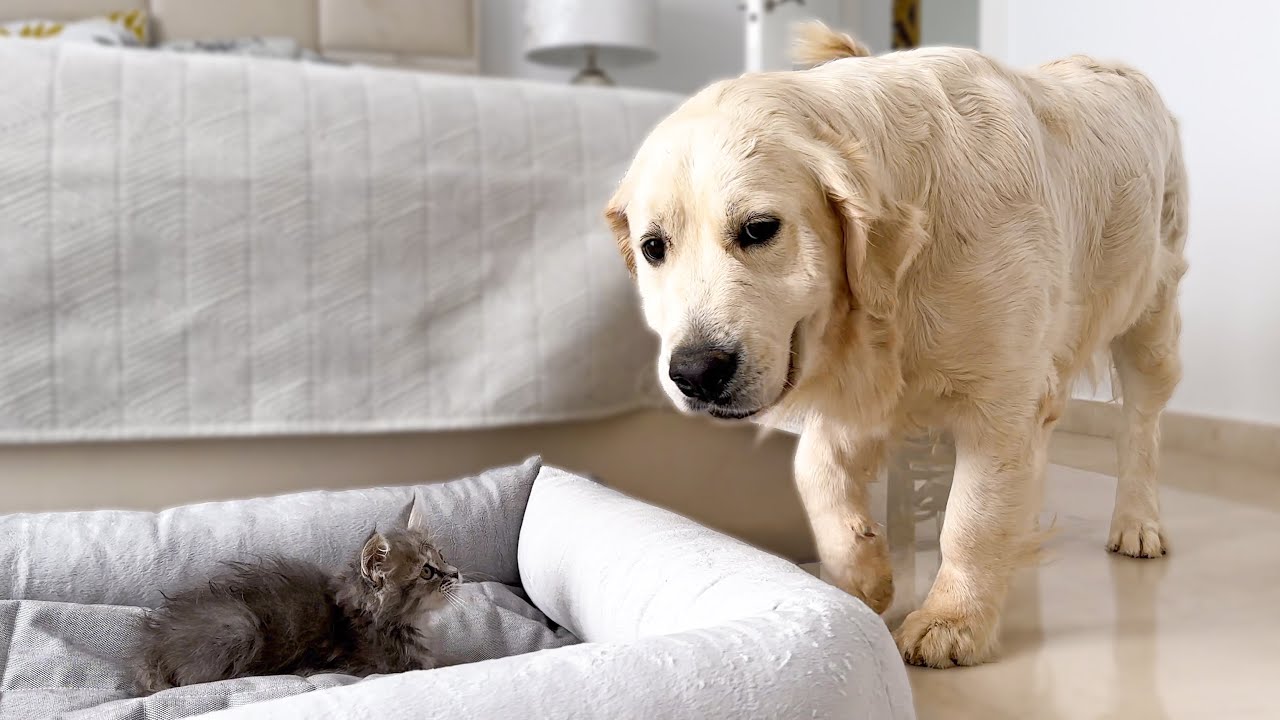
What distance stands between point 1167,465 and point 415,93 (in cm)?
147

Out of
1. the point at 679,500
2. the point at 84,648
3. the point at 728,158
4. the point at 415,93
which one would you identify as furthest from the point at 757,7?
the point at 84,648

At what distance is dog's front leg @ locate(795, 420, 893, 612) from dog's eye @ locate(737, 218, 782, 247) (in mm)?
324

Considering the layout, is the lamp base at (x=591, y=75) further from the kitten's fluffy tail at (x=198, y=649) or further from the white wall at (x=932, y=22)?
the kitten's fluffy tail at (x=198, y=649)

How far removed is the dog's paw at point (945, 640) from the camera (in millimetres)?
1021

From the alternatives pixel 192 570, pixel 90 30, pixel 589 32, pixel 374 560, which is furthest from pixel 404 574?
pixel 589 32

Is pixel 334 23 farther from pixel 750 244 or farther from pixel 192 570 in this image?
pixel 750 244

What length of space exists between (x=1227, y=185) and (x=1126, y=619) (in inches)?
50.1

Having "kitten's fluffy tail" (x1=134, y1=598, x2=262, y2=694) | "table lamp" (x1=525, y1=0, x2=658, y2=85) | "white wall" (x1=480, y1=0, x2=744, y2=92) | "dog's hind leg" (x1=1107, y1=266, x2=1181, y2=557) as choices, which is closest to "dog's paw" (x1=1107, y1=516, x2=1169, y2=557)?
"dog's hind leg" (x1=1107, y1=266, x2=1181, y2=557)

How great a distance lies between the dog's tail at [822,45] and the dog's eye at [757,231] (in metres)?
0.41

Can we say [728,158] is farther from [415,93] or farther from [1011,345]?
[415,93]

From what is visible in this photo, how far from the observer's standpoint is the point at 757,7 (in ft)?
10.0

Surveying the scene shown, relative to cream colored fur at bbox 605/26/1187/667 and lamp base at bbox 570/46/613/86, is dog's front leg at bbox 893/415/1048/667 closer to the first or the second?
cream colored fur at bbox 605/26/1187/667

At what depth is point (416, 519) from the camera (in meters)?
1.21

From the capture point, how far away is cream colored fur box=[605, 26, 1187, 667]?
0.87 m
